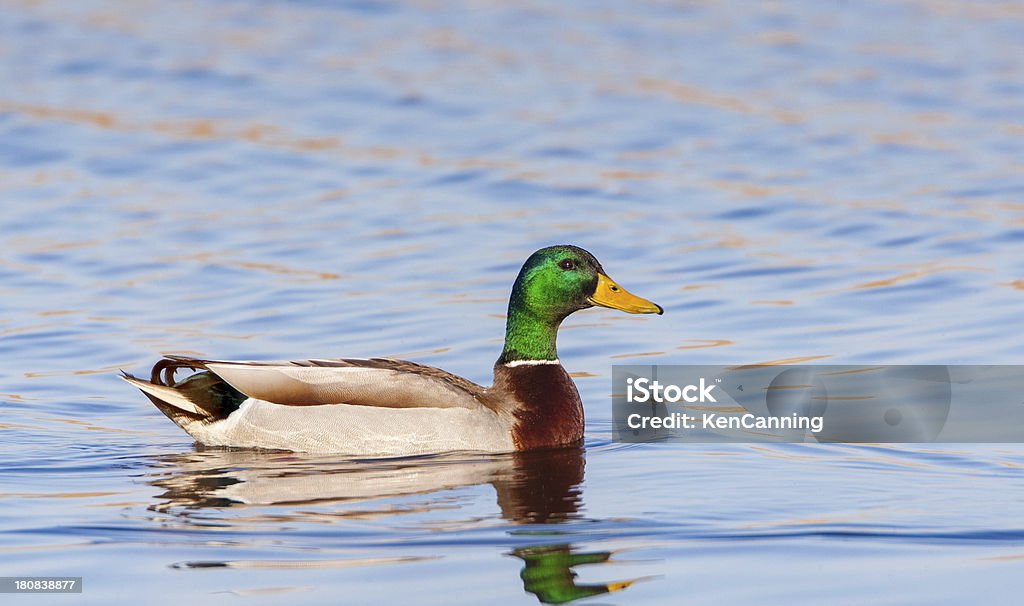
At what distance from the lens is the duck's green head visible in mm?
8906

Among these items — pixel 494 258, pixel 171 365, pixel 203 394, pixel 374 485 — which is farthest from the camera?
pixel 494 258

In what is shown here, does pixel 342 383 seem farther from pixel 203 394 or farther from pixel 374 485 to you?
pixel 374 485

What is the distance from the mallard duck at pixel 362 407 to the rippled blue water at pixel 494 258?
183 millimetres

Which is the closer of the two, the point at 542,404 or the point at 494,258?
the point at 542,404

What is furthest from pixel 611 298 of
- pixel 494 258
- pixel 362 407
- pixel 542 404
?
pixel 494 258

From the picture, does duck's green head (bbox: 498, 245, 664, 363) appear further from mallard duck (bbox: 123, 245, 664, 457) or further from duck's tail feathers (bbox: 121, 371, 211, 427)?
duck's tail feathers (bbox: 121, 371, 211, 427)

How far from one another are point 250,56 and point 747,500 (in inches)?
578

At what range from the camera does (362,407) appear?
8.36 metres

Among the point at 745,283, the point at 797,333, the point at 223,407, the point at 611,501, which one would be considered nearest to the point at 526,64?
the point at 745,283

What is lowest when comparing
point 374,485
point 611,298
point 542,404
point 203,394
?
point 374,485

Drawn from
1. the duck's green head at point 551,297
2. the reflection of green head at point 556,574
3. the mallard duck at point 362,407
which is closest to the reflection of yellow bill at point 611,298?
the duck's green head at point 551,297

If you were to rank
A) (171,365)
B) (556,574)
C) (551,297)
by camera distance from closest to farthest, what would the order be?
(556,574) → (171,365) → (551,297)

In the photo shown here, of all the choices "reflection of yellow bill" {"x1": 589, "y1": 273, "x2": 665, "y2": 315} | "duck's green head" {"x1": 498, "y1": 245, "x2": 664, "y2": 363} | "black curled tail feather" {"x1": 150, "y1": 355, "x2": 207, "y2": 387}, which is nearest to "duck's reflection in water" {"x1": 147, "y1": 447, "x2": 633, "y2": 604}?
"black curled tail feather" {"x1": 150, "y1": 355, "x2": 207, "y2": 387}

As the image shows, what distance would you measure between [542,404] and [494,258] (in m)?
4.24
